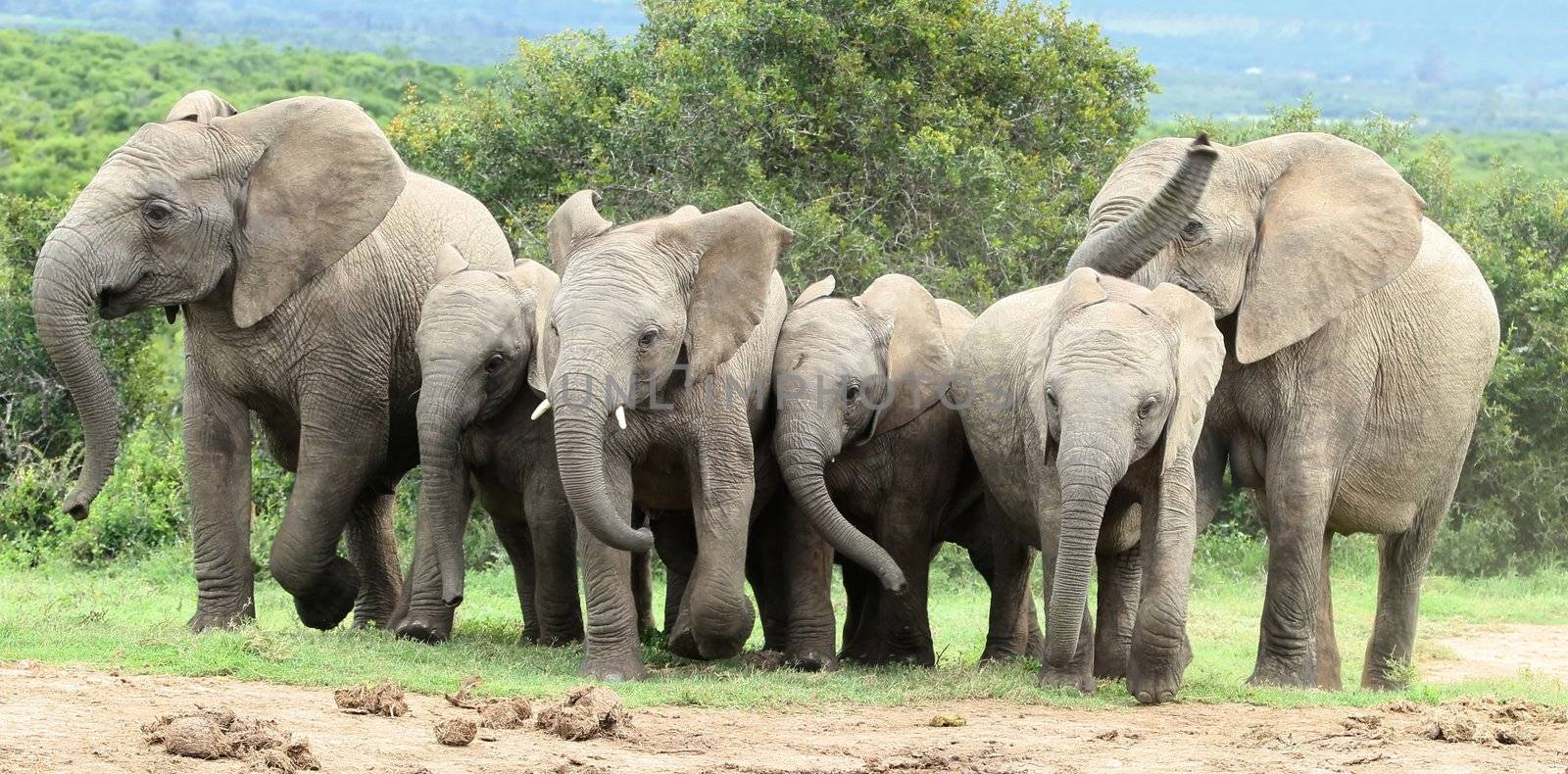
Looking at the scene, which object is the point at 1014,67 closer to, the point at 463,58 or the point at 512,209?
the point at 512,209

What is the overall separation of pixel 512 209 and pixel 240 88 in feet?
151

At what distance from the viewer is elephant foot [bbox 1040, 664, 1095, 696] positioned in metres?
8.59

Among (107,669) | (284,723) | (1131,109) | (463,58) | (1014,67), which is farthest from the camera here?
(463,58)

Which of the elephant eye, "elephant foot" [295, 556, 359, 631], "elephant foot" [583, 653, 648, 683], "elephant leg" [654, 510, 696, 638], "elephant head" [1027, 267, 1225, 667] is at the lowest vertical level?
"elephant foot" [583, 653, 648, 683]

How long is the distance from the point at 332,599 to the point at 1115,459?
13.9 ft

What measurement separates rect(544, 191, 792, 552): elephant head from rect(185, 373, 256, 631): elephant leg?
6.08 ft

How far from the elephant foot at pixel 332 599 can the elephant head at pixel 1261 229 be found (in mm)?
3925

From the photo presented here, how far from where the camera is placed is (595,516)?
823cm

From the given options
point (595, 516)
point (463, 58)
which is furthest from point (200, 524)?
point (463, 58)

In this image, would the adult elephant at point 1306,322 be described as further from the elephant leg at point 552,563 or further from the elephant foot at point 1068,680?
the elephant leg at point 552,563

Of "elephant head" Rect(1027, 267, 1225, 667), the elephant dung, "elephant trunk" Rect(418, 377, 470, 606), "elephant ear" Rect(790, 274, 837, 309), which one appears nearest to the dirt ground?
the elephant dung

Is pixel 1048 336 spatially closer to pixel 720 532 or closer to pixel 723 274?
pixel 723 274

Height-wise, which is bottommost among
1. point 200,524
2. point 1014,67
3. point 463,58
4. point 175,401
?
point 200,524

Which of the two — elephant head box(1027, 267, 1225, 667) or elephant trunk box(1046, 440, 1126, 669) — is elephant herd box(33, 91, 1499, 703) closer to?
elephant head box(1027, 267, 1225, 667)
